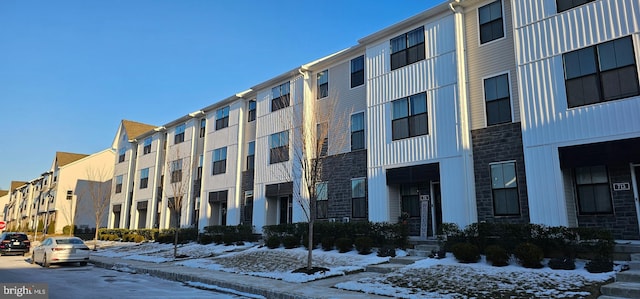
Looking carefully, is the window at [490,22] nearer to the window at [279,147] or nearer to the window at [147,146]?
the window at [279,147]

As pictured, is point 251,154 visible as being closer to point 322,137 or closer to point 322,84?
point 322,84

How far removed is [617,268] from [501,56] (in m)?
8.22

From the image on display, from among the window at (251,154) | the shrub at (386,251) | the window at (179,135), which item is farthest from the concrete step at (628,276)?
the window at (179,135)

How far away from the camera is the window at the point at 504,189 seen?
14.2 m

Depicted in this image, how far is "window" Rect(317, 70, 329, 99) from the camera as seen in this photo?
22.5 m

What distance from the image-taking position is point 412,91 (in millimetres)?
17594

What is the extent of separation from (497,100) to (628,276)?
7.64 meters

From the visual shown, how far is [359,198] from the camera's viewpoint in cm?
1953

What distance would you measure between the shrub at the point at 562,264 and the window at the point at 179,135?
2923 cm

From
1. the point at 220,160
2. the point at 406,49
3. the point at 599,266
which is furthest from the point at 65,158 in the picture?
the point at 599,266

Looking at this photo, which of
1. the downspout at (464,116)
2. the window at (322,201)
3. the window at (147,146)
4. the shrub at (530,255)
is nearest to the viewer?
the shrub at (530,255)

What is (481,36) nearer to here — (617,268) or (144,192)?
(617,268)

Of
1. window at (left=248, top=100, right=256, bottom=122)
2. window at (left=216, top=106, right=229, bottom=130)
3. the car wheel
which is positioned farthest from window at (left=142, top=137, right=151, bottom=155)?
the car wheel
